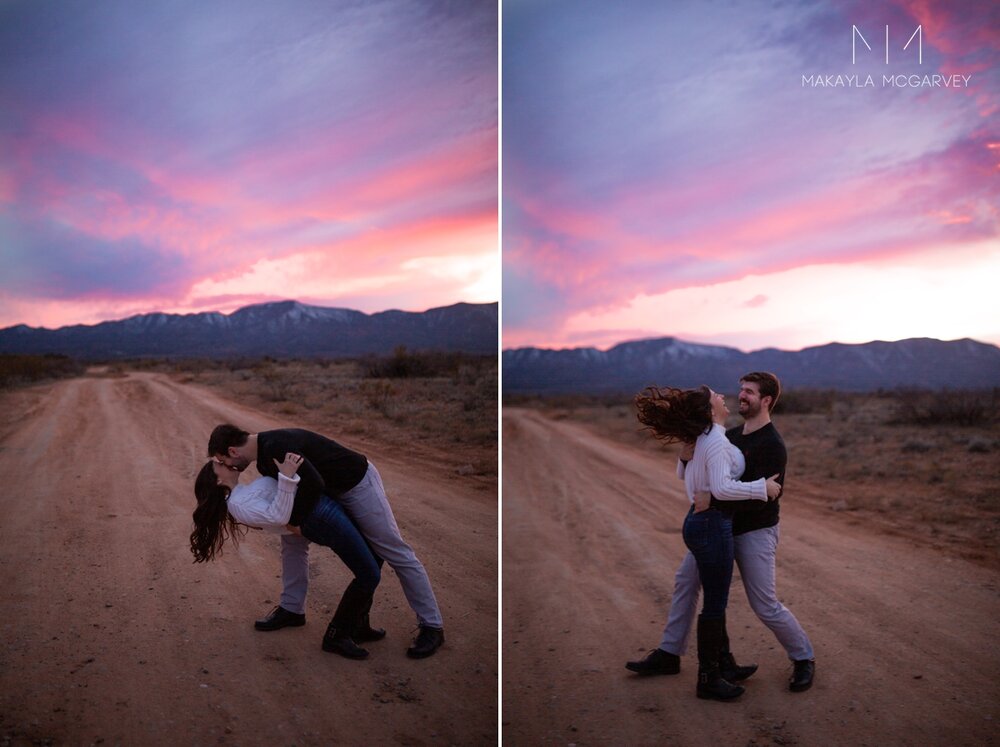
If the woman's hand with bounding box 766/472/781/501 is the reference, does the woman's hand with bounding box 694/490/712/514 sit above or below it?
below

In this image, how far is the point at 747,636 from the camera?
4500 mm

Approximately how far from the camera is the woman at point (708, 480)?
143 inches

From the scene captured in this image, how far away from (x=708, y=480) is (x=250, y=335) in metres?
2.36

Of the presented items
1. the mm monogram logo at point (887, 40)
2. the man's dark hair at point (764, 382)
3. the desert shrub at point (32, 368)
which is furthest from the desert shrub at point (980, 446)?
the desert shrub at point (32, 368)

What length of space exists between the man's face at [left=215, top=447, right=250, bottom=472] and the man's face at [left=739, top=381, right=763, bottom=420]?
2073 millimetres

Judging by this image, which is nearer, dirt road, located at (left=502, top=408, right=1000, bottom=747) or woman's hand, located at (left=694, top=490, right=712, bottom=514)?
woman's hand, located at (left=694, top=490, right=712, bottom=514)

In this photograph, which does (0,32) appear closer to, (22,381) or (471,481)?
(22,381)

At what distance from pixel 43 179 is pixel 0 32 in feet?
2.07

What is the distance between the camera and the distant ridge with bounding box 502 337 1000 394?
6.55 m

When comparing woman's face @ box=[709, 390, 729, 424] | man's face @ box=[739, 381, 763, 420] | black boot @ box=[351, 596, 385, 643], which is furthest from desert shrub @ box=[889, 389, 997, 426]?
black boot @ box=[351, 596, 385, 643]

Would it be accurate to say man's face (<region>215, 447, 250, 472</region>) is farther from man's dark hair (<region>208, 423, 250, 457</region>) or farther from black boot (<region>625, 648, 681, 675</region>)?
black boot (<region>625, 648, 681, 675</region>)

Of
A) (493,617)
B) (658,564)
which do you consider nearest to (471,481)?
(493,617)

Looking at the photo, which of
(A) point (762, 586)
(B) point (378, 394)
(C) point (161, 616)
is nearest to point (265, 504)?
(C) point (161, 616)

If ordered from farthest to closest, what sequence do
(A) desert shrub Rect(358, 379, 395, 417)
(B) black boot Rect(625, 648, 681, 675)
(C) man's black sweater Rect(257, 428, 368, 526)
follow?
1. (A) desert shrub Rect(358, 379, 395, 417)
2. (B) black boot Rect(625, 648, 681, 675)
3. (C) man's black sweater Rect(257, 428, 368, 526)
